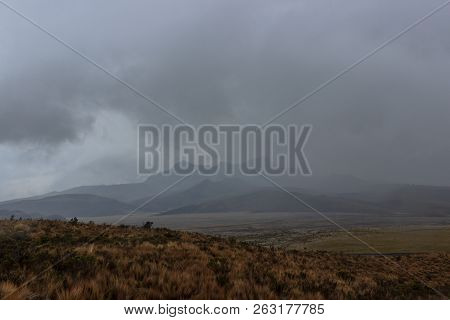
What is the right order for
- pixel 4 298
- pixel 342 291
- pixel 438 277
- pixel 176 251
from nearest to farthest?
1. pixel 4 298
2. pixel 342 291
3. pixel 176 251
4. pixel 438 277

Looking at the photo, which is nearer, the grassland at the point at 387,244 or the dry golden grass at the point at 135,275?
the dry golden grass at the point at 135,275

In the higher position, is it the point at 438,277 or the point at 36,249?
the point at 36,249

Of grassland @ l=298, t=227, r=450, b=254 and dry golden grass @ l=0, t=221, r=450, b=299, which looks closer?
dry golden grass @ l=0, t=221, r=450, b=299

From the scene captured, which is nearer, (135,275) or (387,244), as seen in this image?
(135,275)

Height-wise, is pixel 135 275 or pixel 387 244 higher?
pixel 135 275

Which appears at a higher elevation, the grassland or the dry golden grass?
the dry golden grass

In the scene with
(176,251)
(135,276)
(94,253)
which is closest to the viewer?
(135,276)

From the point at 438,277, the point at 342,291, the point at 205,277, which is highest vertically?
the point at 205,277

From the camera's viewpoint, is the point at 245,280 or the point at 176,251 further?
the point at 176,251

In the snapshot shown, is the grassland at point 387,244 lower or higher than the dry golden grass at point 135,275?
lower
